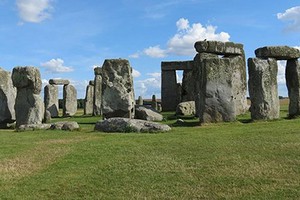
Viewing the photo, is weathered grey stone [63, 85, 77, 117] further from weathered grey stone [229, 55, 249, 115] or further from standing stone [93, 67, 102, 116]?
weathered grey stone [229, 55, 249, 115]

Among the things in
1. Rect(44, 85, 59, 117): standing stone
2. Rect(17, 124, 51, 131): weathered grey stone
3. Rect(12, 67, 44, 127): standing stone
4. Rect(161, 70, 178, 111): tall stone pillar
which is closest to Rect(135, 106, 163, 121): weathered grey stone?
Rect(12, 67, 44, 127): standing stone

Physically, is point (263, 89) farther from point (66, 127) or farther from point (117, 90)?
point (66, 127)

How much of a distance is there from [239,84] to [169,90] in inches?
445

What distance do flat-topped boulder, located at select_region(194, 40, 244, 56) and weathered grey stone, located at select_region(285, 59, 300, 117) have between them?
4.62 m

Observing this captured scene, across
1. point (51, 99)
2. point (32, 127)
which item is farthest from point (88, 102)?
point (32, 127)

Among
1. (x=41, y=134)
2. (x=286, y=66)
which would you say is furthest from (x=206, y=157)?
(x=286, y=66)

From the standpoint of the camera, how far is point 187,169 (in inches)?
405

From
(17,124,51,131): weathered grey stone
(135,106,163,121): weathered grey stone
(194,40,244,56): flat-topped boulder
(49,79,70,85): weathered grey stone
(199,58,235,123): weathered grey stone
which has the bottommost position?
(17,124,51,131): weathered grey stone

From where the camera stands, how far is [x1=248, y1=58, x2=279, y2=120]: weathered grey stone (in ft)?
61.0

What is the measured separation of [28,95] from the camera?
64.6 feet

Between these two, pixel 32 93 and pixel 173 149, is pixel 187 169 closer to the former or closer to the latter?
pixel 173 149

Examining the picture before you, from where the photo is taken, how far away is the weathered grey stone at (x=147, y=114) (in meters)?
21.9

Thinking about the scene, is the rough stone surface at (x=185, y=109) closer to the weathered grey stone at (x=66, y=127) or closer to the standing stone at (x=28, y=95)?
the standing stone at (x=28, y=95)

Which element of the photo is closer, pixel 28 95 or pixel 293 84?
pixel 28 95
